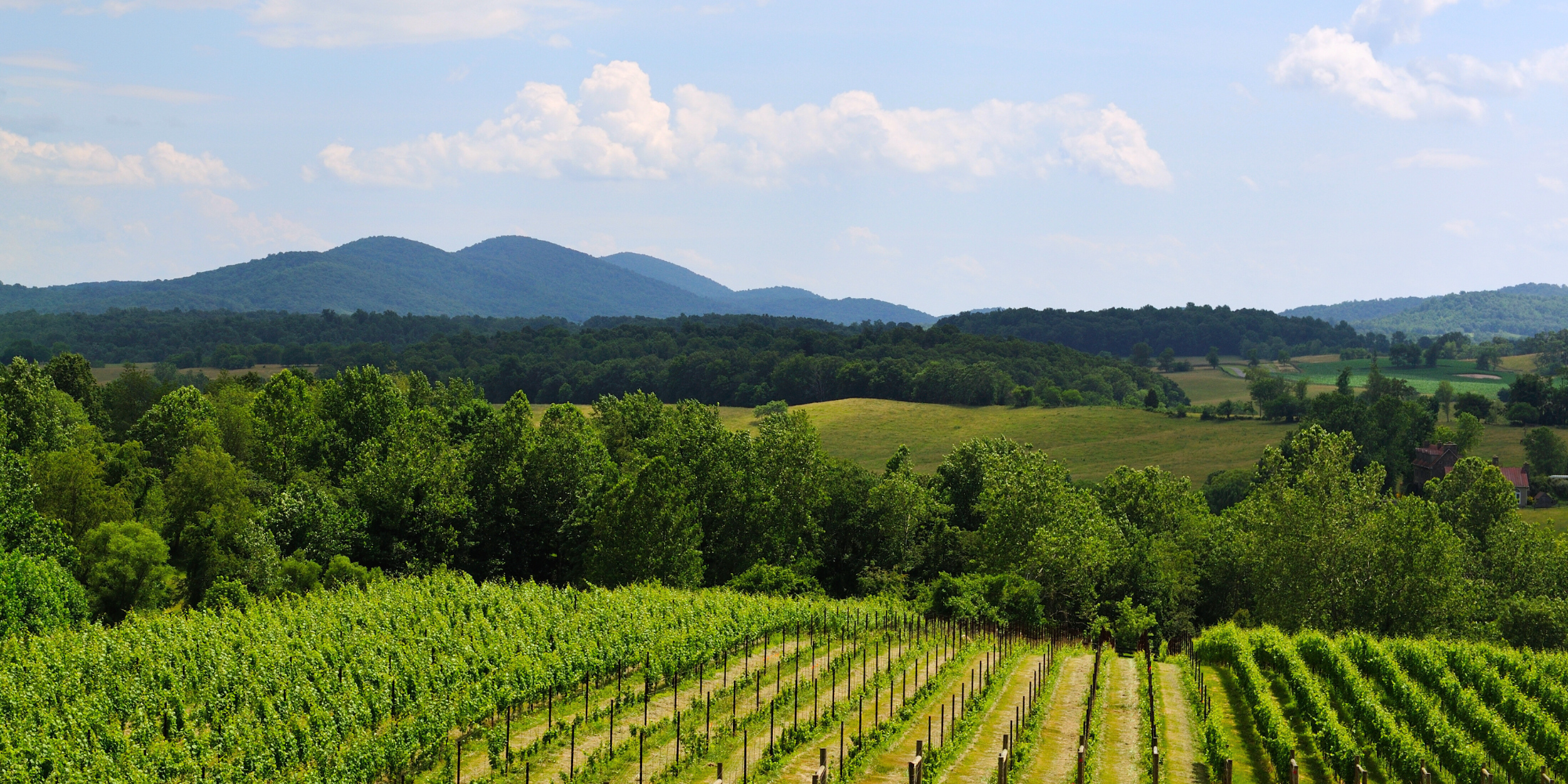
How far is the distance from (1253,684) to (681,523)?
31.6m

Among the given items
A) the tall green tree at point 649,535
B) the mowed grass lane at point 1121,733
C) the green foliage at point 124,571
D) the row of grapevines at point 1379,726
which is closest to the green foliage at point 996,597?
the mowed grass lane at point 1121,733

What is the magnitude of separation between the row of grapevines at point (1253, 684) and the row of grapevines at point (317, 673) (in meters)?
15.1

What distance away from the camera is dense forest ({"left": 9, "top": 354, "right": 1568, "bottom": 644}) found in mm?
53625

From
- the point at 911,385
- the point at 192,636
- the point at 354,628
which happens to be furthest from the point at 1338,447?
the point at 911,385

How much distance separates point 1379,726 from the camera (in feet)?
94.5

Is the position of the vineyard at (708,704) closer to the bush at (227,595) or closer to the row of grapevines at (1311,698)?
the row of grapevines at (1311,698)

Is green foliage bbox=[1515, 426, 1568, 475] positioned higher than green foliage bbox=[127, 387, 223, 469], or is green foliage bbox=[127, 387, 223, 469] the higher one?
green foliage bbox=[127, 387, 223, 469]

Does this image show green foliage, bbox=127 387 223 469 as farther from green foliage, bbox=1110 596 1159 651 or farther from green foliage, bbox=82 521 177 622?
green foliage, bbox=1110 596 1159 651

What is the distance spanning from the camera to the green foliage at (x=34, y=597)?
138ft

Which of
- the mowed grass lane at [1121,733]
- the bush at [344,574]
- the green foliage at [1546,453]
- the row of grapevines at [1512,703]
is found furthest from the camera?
the green foliage at [1546,453]

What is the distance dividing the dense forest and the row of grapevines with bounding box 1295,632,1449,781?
58.6 ft

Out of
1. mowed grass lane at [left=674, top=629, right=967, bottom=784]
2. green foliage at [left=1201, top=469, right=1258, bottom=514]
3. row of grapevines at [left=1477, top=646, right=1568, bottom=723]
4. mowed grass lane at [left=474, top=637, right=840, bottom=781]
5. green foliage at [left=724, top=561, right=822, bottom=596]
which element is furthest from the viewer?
green foliage at [left=1201, top=469, right=1258, bottom=514]

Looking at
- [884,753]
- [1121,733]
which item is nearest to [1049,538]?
[1121,733]

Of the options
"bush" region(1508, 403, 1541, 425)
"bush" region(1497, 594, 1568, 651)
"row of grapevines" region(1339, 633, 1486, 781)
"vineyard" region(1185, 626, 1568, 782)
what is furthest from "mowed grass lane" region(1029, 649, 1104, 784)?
"bush" region(1508, 403, 1541, 425)
